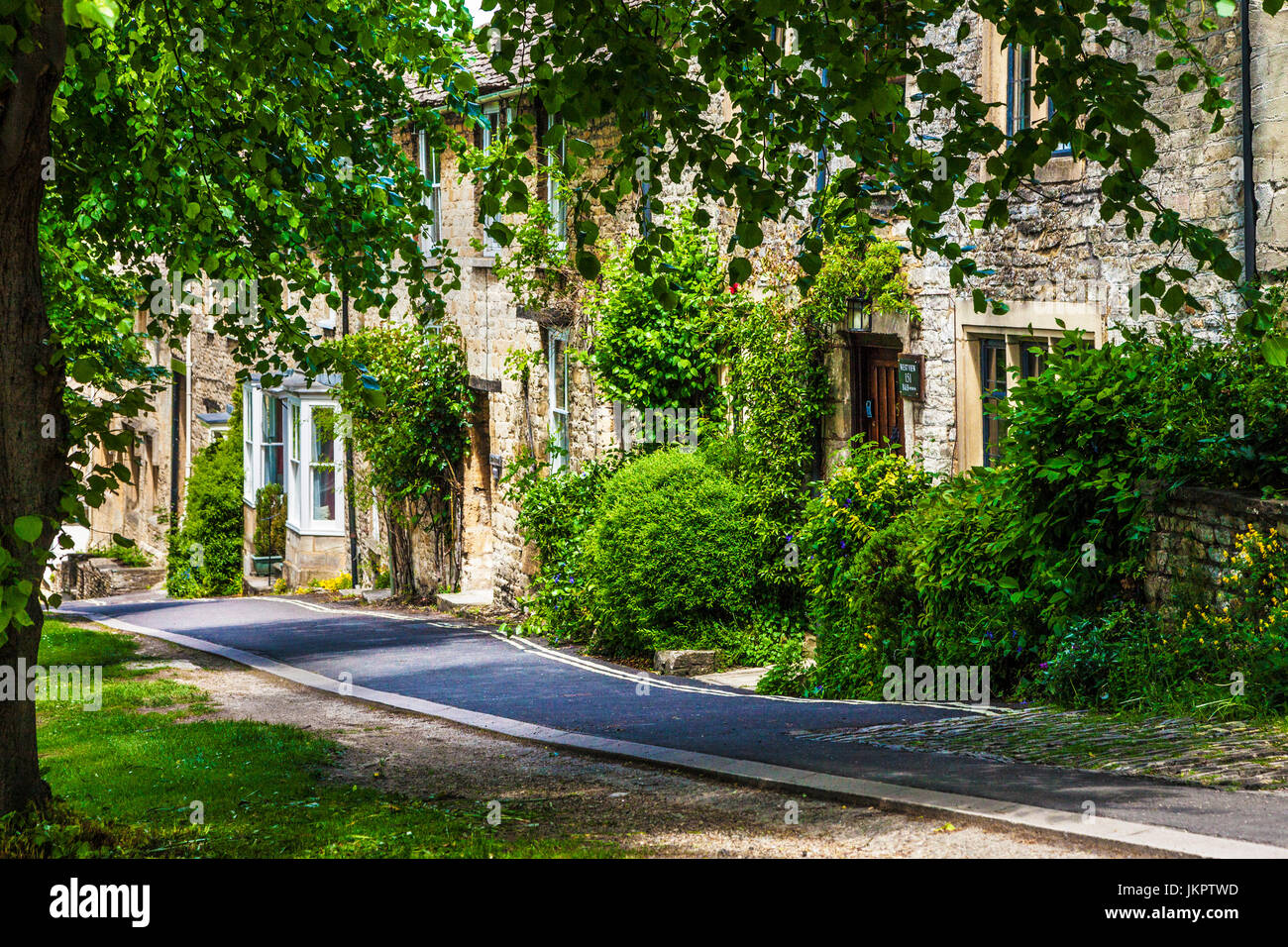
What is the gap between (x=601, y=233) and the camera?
55.7 ft

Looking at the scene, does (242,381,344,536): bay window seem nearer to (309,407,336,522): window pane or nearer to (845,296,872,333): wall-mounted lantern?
(309,407,336,522): window pane

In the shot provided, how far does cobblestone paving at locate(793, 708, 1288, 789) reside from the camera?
21.5 ft

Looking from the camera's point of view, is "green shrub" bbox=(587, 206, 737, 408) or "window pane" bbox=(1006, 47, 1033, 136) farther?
"green shrub" bbox=(587, 206, 737, 408)

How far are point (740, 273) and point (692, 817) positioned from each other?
266 centimetres

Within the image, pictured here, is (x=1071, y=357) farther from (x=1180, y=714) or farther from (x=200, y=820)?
(x=200, y=820)

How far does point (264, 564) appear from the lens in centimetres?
2716

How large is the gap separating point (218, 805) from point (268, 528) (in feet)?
67.2

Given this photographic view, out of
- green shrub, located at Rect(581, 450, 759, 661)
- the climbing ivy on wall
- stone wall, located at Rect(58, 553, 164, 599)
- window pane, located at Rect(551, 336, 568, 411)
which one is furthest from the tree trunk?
stone wall, located at Rect(58, 553, 164, 599)

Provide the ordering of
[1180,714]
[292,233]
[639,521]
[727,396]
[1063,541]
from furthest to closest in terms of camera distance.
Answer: [727,396] < [639,521] < [292,233] < [1063,541] < [1180,714]

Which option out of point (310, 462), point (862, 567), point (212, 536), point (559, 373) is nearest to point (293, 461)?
point (310, 462)

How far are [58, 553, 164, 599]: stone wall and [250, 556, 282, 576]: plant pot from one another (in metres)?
5.79

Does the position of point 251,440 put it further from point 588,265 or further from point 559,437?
point 588,265
